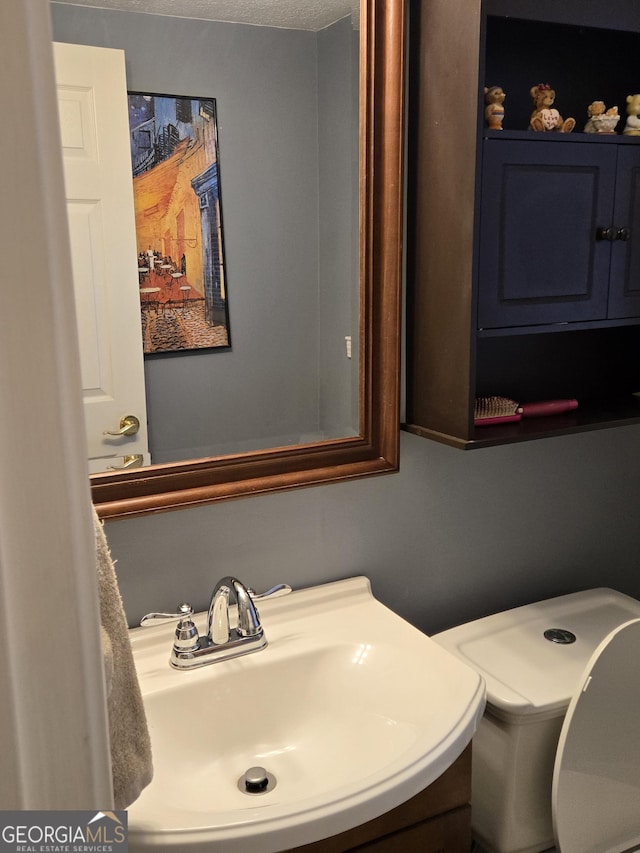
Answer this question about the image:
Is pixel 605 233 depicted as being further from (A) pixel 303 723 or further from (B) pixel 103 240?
(A) pixel 303 723

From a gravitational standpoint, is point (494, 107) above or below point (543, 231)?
above

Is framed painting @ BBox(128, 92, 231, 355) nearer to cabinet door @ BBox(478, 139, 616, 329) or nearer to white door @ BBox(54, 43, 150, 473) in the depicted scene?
white door @ BBox(54, 43, 150, 473)

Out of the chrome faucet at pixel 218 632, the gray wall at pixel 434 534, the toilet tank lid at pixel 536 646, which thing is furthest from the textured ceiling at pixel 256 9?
the toilet tank lid at pixel 536 646

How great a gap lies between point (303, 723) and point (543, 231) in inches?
36.7

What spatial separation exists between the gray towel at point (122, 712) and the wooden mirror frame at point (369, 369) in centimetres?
46

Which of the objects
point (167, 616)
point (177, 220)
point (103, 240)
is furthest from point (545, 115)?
point (167, 616)

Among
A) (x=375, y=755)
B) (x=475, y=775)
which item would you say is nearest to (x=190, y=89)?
(x=375, y=755)

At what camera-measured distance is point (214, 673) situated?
1.22 m

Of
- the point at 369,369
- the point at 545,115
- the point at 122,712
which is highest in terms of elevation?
the point at 545,115

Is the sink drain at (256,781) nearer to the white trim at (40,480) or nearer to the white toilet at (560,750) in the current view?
the white toilet at (560,750)

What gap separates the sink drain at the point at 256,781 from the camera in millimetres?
1117

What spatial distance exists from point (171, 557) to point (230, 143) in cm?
70

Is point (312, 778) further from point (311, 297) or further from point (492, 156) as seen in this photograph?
point (492, 156)

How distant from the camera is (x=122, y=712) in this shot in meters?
0.80
